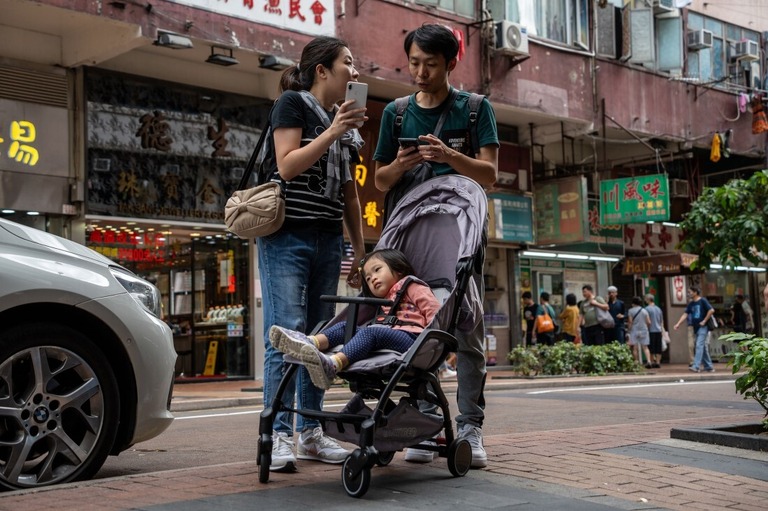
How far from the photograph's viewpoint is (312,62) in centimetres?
541

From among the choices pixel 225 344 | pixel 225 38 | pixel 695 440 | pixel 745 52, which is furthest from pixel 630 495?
pixel 745 52

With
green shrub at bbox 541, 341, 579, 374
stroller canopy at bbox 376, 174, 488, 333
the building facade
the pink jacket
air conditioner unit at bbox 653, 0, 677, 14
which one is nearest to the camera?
the pink jacket

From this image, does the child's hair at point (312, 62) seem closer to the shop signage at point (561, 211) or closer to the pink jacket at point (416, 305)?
the pink jacket at point (416, 305)

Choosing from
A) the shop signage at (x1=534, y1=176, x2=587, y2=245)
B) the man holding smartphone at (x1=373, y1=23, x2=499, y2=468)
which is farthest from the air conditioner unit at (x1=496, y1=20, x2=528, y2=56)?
the man holding smartphone at (x1=373, y1=23, x2=499, y2=468)

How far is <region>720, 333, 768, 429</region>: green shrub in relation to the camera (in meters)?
6.33

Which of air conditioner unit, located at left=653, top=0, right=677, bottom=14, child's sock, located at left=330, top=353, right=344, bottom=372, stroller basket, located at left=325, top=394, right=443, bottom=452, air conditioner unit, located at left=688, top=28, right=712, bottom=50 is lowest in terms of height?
stroller basket, located at left=325, top=394, right=443, bottom=452

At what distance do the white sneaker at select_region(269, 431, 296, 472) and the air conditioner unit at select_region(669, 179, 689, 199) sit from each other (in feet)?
82.7

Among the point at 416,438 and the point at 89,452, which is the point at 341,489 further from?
the point at 89,452

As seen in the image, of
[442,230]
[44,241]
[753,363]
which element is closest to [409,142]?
[442,230]

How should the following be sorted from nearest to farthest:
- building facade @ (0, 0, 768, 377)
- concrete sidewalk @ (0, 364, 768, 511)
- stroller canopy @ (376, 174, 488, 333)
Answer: concrete sidewalk @ (0, 364, 768, 511)
stroller canopy @ (376, 174, 488, 333)
building facade @ (0, 0, 768, 377)

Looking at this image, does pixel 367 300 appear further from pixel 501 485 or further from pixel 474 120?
pixel 474 120

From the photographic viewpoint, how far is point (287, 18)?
56.9 feet

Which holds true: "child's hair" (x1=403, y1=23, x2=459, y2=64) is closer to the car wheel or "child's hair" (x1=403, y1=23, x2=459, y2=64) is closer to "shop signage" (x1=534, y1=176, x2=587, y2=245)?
the car wheel

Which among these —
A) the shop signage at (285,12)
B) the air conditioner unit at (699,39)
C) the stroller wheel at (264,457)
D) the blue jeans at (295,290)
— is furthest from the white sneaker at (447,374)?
the stroller wheel at (264,457)
